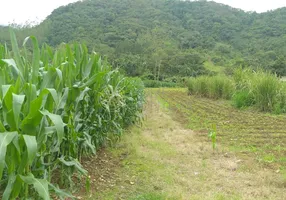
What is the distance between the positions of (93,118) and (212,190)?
1.66 m

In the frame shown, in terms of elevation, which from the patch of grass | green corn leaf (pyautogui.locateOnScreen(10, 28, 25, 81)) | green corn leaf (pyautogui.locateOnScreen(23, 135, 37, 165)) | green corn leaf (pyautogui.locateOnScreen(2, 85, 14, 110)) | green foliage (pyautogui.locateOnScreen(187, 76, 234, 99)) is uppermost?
green corn leaf (pyautogui.locateOnScreen(10, 28, 25, 81))

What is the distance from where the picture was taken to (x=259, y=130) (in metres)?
6.96

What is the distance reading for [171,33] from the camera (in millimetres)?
57312

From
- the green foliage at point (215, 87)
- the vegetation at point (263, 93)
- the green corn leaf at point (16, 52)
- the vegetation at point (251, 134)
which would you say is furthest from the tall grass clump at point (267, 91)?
the green corn leaf at point (16, 52)

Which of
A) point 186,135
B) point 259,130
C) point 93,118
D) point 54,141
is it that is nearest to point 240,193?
point 93,118

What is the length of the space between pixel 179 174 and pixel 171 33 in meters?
55.5

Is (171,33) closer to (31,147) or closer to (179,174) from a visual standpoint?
(179,174)

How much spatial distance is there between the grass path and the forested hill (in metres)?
26.9

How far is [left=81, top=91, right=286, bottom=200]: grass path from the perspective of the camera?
10.6ft

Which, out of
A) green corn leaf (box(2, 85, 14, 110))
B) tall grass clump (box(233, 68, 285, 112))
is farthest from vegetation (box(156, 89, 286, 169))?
green corn leaf (box(2, 85, 14, 110))

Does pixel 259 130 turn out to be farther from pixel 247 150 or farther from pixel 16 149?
pixel 16 149

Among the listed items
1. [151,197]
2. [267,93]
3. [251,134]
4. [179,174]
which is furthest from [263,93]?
[151,197]

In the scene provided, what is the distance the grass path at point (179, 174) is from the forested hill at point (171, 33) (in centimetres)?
2688

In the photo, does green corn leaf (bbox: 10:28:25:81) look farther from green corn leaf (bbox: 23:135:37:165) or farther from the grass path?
the grass path
